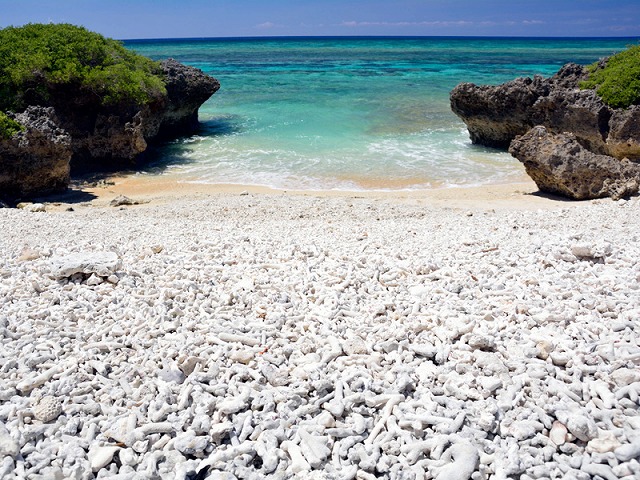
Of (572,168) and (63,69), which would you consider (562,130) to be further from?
(63,69)

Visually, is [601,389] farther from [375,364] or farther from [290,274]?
[290,274]

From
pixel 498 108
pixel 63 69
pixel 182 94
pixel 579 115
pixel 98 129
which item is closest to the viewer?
pixel 579 115

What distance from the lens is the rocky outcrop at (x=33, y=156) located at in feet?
36.3

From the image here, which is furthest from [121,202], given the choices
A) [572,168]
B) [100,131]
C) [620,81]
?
[620,81]

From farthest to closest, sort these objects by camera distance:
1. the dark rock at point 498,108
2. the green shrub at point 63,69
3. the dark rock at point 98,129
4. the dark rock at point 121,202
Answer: the dark rock at point 498,108
the dark rock at point 98,129
the green shrub at point 63,69
the dark rock at point 121,202

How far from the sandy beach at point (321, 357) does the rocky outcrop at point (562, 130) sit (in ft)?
14.9

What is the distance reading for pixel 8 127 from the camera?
1102cm

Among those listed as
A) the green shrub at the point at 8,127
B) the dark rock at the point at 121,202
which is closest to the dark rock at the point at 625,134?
the dark rock at the point at 121,202

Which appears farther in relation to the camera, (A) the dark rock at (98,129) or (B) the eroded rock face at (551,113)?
(A) the dark rock at (98,129)

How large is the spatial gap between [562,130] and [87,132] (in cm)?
1317

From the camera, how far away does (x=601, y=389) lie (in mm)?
3502

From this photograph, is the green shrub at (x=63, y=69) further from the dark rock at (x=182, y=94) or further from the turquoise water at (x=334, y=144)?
the dark rock at (x=182, y=94)

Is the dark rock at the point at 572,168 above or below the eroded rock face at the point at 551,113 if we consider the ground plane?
below

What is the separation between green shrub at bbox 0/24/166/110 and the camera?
12.8 metres
